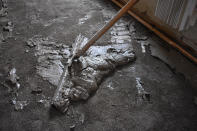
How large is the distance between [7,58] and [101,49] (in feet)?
5.35

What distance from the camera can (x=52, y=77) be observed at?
9.47 feet

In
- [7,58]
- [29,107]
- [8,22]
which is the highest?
[8,22]

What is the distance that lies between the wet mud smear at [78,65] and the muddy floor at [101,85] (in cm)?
3

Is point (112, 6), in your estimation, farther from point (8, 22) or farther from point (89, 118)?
point (89, 118)

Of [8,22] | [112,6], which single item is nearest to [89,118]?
[8,22]

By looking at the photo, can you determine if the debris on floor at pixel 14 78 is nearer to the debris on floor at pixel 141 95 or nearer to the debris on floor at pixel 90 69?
the debris on floor at pixel 90 69

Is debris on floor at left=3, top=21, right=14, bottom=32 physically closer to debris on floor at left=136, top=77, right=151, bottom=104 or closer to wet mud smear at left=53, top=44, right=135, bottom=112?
wet mud smear at left=53, top=44, right=135, bottom=112

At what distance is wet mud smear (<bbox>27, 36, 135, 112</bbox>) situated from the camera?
259cm

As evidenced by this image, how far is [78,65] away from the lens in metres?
2.89

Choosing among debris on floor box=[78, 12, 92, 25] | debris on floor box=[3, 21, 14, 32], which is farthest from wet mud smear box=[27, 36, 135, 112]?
debris on floor box=[78, 12, 92, 25]

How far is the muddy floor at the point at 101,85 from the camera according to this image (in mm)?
2398

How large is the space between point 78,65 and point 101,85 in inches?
18.6

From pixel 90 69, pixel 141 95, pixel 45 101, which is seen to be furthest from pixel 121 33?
pixel 45 101

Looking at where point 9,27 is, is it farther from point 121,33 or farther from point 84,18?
point 121,33
